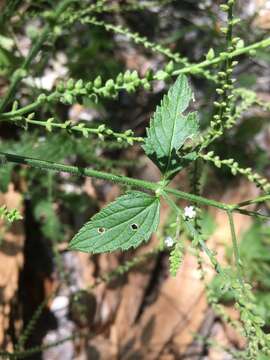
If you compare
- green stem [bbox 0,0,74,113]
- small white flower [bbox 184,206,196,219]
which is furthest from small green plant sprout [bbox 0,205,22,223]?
small white flower [bbox 184,206,196,219]

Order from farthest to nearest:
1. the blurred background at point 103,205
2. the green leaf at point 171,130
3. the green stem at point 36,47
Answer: the blurred background at point 103,205
the green leaf at point 171,130
the green stem at point 36,47

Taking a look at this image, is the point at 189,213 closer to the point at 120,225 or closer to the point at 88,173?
the point at 120,225

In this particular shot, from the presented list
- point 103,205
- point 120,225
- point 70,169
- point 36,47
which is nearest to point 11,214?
point 70,169

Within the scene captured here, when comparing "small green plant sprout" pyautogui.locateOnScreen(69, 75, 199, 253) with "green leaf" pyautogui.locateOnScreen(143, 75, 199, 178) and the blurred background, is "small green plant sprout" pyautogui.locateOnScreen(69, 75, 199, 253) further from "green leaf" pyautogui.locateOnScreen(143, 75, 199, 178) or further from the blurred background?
the blurred background

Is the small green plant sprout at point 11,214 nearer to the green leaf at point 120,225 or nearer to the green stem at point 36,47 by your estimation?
the green leaf at point 120,225

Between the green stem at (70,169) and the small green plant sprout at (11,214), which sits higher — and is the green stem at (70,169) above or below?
above

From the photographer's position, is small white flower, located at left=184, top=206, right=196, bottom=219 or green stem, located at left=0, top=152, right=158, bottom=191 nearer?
green stem, located at left=0, top=152, right=158, bottom=191

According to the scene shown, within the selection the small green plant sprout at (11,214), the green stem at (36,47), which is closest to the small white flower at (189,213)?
the small green plant sprout at (11,214)
